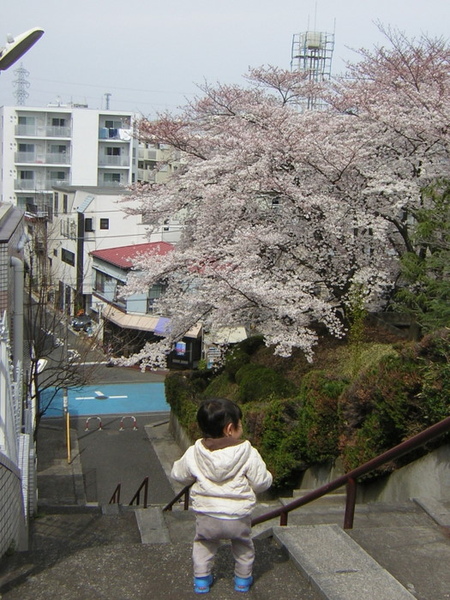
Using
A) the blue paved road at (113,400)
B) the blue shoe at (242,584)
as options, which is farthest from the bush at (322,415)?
the blue paved road at (113,400)

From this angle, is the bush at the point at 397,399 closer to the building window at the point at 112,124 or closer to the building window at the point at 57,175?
the building window at the point at 57,175

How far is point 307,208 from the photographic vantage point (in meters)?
13.5

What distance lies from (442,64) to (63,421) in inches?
587

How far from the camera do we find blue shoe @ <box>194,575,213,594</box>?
156 inches

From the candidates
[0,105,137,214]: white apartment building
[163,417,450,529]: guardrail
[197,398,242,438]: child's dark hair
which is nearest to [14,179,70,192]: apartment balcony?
[0,105,137,214]: white apartment building

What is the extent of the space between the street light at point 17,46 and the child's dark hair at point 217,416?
10.3 ft

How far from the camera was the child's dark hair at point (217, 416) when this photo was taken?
3902 mm

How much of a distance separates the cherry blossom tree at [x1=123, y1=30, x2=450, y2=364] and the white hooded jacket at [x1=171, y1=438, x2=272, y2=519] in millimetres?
8893

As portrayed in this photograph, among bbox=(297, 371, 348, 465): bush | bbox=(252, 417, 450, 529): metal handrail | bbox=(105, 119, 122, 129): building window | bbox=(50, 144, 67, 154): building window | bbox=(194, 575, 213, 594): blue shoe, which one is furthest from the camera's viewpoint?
bbox=(105, 119, 122, 129): building window

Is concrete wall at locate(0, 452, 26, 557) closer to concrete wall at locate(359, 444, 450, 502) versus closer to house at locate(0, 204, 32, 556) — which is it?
house at locate(0, 204, 32, 556)

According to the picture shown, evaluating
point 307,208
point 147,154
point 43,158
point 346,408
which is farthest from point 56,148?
point 346,408

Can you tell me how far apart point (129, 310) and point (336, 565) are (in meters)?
28.7

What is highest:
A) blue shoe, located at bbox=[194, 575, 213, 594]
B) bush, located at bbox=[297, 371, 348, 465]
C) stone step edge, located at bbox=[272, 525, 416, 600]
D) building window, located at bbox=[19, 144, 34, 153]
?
building window, located at bbox=[19, 144, 34, 153]

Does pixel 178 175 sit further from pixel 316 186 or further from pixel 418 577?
pixel 418 577
